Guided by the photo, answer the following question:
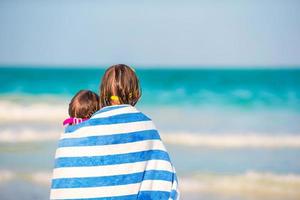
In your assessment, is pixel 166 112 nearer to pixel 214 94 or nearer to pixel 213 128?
pixel 213 128

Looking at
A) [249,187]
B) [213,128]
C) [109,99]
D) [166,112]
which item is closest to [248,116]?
[166,112]

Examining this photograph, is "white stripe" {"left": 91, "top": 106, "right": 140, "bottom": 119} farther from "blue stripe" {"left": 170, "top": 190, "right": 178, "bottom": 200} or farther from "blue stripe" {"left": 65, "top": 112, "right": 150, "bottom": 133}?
"blue stripe" {"left": 170, "top": 190, "right": 178, "bottom": 200}

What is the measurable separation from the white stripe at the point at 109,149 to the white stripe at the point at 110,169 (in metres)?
0.06

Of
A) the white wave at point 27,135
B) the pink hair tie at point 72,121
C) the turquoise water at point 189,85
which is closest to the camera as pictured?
the pink hair tie at point 72,121

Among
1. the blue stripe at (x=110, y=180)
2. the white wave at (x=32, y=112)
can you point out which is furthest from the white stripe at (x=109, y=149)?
the white wave at (x=32, y=112)

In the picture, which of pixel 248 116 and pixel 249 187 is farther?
pixel 248 116

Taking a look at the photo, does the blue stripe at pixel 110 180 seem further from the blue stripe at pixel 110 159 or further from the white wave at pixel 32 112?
the white wave at pixel 32 112

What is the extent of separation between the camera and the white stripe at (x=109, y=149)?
3236 mm

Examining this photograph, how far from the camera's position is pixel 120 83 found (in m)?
3.25

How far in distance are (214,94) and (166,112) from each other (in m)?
4.09

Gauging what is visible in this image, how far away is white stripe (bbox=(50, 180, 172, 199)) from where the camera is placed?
3.24 m

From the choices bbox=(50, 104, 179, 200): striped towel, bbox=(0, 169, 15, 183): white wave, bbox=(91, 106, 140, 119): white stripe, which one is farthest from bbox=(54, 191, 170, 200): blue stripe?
bbox=(0, 169, 15, 183): white wave

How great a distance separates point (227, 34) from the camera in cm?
2370

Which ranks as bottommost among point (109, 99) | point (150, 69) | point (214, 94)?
point (109, 99)
